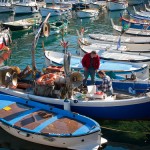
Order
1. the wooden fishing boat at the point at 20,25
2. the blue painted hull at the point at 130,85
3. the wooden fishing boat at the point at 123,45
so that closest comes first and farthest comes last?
1. the blue painted hull at the point at 130,85
2. the wooden fishing boat at the point at 123,45
3. the wooden fishing boat at the point at 20,25

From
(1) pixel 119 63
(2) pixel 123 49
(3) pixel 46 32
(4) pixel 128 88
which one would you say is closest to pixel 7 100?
(3) pixel 46 32

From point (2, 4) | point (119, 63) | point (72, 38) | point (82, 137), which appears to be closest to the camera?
point (82, 137)

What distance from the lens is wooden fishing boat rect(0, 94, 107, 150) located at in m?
11.5

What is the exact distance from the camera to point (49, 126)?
1213 cm

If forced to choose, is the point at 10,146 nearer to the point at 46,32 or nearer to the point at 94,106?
the point at 94,106

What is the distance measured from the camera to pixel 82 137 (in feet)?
37.5

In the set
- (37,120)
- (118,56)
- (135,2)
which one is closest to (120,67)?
(118,56)

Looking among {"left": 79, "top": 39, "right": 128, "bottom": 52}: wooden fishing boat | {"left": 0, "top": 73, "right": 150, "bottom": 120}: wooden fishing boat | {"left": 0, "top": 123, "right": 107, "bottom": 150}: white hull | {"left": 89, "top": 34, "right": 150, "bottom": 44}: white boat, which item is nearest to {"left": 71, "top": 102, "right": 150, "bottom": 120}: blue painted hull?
{"left": 0, "top": 73, "right": 150, "bottom": 120}: wooden fishing boat

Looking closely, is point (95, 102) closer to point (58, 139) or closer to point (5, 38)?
point (58, 139)

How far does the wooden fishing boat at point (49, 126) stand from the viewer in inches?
455

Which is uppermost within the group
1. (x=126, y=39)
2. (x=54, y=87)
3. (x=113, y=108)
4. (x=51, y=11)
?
(x=51, y=11)

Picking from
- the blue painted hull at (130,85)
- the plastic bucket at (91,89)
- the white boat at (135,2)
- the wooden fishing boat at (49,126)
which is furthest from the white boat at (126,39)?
the white boat at (135,2)

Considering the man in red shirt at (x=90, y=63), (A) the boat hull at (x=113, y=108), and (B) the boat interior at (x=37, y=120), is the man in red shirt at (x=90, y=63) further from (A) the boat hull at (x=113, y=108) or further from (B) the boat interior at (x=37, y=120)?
(B) the boat interior at (x=37, y=120)

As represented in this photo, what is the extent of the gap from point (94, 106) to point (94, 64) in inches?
92.7
